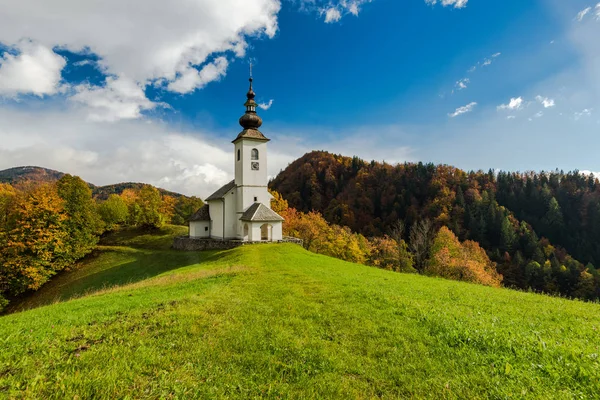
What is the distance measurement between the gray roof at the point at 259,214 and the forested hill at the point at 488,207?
61488mm

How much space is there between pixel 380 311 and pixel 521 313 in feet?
14.7

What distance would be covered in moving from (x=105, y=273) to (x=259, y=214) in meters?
16.5

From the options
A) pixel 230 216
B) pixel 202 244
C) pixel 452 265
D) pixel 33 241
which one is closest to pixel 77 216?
pixel 33 241

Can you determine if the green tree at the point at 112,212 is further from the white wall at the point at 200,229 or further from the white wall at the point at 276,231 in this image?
the white wall at the point at 276,231

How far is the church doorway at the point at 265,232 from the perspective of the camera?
30531mm

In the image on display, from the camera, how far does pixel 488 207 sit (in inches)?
3369

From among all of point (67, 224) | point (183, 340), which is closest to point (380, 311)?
point (183, 340)

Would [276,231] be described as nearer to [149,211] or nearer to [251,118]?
[251,118]

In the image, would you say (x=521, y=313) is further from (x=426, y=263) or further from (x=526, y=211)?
(x=526, y=211)

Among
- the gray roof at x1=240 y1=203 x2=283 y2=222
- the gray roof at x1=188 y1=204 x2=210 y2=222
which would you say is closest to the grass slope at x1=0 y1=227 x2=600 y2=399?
the gray roof at x1=240 y1=203 x2=283 y2=222

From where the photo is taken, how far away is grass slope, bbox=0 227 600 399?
488 cm

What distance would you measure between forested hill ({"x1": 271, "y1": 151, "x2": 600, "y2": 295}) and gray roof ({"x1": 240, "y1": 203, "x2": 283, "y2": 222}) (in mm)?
61488

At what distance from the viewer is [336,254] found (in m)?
42.3

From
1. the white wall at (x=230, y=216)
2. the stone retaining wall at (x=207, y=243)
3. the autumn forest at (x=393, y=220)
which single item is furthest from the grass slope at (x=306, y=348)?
the white wall at (x=230, y=216)
